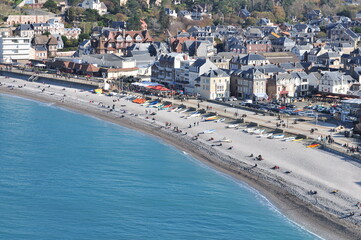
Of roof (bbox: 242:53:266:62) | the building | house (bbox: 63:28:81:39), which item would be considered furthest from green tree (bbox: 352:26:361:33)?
the building

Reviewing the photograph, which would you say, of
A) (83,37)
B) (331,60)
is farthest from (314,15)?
(331,60)

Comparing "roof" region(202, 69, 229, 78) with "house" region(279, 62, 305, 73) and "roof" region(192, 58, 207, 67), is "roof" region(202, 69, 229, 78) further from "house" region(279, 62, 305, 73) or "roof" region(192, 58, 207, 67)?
"house" region(279, 62, 305, 73)

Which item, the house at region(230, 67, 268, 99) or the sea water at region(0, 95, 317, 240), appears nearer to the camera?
the sea water at region(0, 95, 317, 240)

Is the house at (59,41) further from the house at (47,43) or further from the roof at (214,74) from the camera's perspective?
the roof at (214,74)

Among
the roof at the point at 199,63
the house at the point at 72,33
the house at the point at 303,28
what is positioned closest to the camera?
the roof at the point at 199,63

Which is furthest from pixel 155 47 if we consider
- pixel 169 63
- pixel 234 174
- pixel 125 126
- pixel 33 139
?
pixel 234 174

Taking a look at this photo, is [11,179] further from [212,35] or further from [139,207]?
[212,35]

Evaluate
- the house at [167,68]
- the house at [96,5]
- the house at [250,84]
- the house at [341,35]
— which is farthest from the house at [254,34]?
the house at [250,84]
